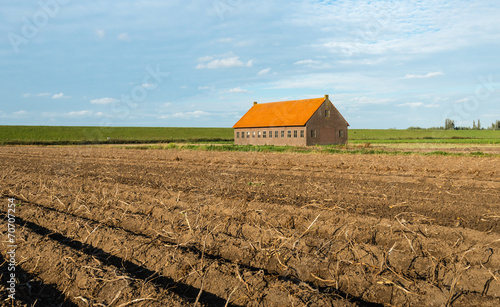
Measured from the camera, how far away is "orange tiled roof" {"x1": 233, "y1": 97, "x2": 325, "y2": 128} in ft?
160

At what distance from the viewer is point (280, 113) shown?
2063 inches

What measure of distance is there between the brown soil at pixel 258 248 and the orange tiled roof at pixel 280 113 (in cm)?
3870

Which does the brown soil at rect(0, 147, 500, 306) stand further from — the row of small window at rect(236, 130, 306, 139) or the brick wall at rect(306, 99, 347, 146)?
the row of small window at rect(236, 130, 306, 139)

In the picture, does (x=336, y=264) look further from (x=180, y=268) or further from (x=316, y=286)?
(x=180, y=268)

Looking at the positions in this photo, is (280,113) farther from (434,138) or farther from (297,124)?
(434,138)

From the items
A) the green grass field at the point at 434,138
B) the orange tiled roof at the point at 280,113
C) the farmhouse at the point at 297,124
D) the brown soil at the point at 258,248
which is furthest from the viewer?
the green grass field at the point at 434,138

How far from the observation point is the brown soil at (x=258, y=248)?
171 inches

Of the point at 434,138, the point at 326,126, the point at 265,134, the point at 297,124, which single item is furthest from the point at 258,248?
the point at 434,138

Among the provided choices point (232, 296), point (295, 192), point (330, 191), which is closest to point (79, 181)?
point (295, 192)

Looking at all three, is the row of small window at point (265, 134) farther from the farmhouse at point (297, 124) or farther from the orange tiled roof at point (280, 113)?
the orange tiled roof at point (280, 113)

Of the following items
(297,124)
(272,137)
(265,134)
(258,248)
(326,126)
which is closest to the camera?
(258,248)

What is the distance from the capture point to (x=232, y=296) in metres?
4.30

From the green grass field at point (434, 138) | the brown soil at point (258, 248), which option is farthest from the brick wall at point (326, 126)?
the brown soil at point (258, 248)

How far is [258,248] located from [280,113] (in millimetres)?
47546
